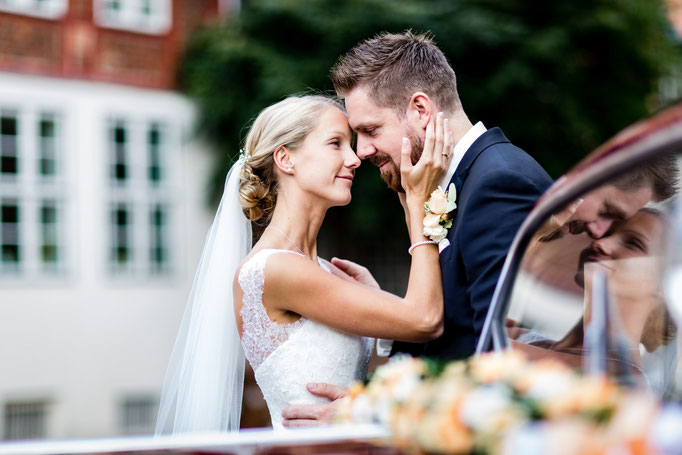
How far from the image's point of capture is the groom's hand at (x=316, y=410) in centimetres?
343

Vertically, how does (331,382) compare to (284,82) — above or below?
below

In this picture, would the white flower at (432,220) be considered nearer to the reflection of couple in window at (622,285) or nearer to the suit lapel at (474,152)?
the suit lapel at (474,152)

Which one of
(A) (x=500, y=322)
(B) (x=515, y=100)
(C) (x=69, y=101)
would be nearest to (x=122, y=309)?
(C) (x=69, y=101)

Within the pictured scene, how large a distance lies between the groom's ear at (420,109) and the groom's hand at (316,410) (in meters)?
1.13

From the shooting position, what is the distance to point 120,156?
14289 millimetres

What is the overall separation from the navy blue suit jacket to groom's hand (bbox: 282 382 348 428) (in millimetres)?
434

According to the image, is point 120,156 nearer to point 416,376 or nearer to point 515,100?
point 515,100

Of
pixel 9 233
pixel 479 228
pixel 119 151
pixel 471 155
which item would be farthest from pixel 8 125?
pixel 479 228

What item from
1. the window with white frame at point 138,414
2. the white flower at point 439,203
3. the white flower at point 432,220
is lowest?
the window with white frame at point 138,414

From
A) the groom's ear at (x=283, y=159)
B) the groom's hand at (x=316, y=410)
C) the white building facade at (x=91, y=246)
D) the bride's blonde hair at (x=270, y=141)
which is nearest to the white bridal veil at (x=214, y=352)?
the bride's blonde hair at (x=270, y=141)

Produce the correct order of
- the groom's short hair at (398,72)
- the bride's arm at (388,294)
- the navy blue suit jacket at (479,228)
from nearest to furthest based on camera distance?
1. the navy blue suit jacket at (479,228)
2. the bride's arm at (388,294)
3. the groom's short hair at (398,72)

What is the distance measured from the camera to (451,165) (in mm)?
3457

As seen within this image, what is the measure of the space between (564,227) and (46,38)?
12.9m

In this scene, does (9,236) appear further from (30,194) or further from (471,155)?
(471,155)
